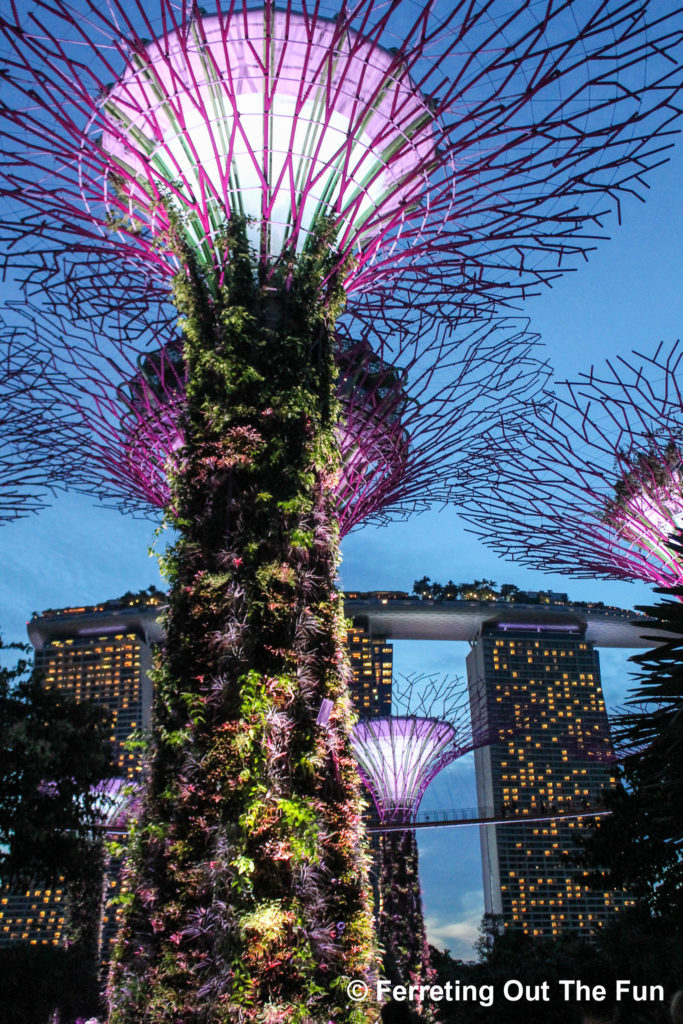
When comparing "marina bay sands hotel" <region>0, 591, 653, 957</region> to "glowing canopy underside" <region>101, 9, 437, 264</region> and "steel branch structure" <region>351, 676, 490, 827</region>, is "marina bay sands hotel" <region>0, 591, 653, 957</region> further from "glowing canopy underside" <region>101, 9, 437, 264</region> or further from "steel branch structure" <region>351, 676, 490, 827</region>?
"glowing canopy underside" <region>101, 9, 437, 264</region>

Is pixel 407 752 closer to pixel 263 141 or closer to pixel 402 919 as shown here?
pixel 402 919

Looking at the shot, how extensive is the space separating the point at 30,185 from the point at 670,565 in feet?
29.0

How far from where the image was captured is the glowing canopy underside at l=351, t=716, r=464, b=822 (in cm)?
2066

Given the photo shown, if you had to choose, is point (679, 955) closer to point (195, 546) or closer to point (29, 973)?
point (195, 546)

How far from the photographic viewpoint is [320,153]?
682 cm

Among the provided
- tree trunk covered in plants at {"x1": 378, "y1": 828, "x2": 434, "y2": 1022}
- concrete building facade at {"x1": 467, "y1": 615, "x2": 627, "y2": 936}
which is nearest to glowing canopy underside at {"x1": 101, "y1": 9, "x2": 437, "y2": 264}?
tree trunk covered in plants at {"x1": 378, "y1": 828, "x2": 434, "y2": 1022}

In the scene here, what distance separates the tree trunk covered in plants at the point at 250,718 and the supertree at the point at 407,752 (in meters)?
15.5

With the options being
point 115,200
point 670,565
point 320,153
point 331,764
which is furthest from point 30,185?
point 670,565

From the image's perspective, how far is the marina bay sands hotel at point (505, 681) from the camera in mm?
47812

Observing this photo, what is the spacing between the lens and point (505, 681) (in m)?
54.4

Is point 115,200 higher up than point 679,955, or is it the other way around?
point 115,200

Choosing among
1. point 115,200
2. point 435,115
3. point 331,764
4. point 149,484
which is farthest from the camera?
point 149,484

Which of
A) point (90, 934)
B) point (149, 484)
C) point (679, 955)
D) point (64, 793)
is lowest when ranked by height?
point (90, 934)

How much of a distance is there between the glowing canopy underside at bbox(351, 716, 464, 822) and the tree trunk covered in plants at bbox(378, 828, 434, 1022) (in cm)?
82
